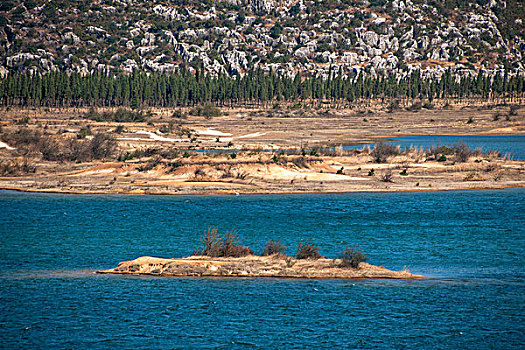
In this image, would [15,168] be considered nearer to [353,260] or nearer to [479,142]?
[353,260]

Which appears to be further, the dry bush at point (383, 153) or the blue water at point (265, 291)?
the dry bush at point (383, 153)

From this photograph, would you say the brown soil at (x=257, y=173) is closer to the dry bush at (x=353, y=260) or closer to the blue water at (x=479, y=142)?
the blue water at (x=479, y=142)

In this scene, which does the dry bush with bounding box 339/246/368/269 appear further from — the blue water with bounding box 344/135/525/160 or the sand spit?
the blue water with bounding box 344/135/525/160

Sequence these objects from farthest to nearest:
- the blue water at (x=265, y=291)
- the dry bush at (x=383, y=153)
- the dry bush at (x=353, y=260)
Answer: the dry bush at (x=383, y=153) < the dry bush at (x=353, y=260) < the blue water at (x=265, y=291)

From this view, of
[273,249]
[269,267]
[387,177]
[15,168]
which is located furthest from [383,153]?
[269,267]

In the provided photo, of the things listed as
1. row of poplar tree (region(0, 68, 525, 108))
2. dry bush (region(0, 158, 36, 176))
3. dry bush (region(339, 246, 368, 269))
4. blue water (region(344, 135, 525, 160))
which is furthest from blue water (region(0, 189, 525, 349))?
row of poplar tree (region(0, 68, 525, 108))

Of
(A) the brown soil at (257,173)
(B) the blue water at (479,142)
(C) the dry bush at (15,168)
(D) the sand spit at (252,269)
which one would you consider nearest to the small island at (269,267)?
(D) the sand spit at (252,269)
